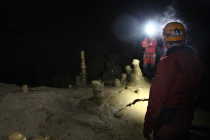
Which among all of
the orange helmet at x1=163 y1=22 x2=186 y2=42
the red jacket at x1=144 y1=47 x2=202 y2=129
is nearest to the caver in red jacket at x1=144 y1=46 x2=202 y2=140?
the red jacket at x1=144 y1=47 x2=202 y2=129

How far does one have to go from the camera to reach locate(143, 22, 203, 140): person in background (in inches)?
96.8

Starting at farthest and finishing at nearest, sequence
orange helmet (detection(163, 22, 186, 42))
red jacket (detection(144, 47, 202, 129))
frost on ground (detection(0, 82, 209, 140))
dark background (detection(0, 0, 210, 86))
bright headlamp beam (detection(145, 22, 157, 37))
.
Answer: dark background (detection(0, 0, 210, 86))
bright headlamp beam (detection(145, 22, 157, 37))
frost on ground (detection(0, 82, 209, 140))
orange helmet (detection(163, 22, 186, 42))
red jacket (detection(144, 47, 202, 129))

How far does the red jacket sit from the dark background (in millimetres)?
14515

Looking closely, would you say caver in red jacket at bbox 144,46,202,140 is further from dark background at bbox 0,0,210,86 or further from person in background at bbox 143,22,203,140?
dark background at bbox 0,0,210,86

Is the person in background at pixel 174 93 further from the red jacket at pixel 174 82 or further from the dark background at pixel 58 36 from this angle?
the dark background at pixel 58 36

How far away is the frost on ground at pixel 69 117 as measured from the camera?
456 centimetres

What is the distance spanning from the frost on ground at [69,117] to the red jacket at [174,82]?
7.69ft

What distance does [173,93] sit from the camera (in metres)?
2.50

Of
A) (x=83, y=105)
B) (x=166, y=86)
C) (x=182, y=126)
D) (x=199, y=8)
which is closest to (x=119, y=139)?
(x=83, y=105)

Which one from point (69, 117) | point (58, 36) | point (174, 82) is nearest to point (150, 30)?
point (69, 117)

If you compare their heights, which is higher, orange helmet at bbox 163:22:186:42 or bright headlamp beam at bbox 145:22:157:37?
bright headlamp beam at bbox 145:22:157:37

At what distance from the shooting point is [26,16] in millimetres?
20594

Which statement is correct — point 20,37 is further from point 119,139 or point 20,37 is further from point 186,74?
point 186,74

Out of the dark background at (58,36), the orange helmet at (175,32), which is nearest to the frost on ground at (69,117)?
the orange helmet at (175,32)
